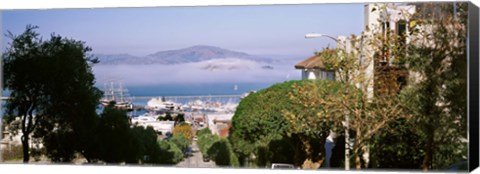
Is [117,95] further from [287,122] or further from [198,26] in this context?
[287,122]

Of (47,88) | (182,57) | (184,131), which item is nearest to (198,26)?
Result: (182,57)

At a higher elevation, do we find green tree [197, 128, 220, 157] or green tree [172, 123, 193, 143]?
green tree [172, 123, 193, 143]

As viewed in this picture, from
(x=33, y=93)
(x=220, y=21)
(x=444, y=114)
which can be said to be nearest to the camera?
(x=444, y=114)

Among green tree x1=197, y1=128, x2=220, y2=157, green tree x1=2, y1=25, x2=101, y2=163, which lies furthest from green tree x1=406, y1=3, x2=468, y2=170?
green tree x1=2, y1=25, x2=101, y2=163

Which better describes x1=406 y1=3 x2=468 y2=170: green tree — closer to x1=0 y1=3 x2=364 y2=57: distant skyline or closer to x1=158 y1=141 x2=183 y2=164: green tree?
x1=0 y1=3 x2=364 y2=57: distant skyline

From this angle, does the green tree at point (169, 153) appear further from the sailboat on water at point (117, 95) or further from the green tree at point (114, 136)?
the sailboat on water at point (117, 95)

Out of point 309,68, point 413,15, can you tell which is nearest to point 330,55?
point 309,68

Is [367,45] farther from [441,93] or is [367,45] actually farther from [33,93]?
[33,93]
